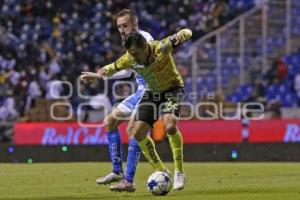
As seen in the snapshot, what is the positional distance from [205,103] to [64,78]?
5133 millimetres

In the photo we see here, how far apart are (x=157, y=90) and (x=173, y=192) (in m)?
1.34

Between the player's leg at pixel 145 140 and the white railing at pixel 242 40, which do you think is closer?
the player's leg at pixel 145 140

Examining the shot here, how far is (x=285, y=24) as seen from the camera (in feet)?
84.8

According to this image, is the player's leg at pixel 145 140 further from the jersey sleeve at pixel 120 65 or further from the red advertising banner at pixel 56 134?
the red advertising banner at pixel 56 134

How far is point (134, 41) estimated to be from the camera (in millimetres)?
10453

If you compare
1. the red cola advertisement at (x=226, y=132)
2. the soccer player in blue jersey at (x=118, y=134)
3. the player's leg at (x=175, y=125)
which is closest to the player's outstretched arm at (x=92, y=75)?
the soccer player in blue jersey at (x=118, y=134)

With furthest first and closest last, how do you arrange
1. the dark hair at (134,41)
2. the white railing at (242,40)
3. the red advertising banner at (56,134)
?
the white railing at (242,40) < the red advertising banner at (56,134) < the dark hair at (134,41)

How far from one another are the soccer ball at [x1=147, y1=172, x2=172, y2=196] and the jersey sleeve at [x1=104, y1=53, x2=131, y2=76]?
1.47 meters

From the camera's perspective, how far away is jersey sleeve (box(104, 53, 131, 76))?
1103cm

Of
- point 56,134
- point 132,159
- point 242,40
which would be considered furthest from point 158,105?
point 242,40

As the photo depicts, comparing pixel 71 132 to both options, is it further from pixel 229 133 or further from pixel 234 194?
pixel 234 194

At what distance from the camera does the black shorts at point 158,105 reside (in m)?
11.0

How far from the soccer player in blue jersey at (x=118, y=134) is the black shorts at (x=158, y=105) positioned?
489 millimetres

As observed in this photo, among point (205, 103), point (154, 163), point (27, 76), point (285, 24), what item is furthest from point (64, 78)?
point (154, 163)
